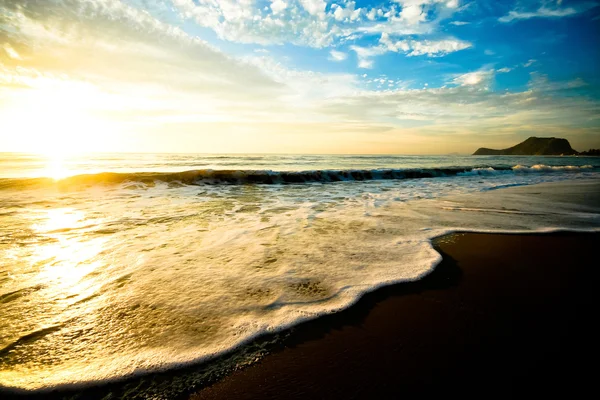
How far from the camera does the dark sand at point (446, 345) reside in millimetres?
1842

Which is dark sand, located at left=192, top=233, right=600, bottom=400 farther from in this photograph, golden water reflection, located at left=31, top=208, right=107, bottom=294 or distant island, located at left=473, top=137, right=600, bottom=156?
distant island, located at left=473, top=137, right=600, bottom=156

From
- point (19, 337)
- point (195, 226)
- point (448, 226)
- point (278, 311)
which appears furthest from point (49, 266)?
point (448, 226)

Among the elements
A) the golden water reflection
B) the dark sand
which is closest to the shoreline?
the dark sand

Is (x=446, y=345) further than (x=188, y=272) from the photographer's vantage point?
No

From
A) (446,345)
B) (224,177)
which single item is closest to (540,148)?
(224,177)

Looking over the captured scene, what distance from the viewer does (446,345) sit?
7.34 feet

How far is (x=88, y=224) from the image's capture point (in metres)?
5.96

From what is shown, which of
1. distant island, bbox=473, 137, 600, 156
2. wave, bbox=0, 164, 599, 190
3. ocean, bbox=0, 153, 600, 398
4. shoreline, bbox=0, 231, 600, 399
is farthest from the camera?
distant island, bbox=473, 137, 600, 156

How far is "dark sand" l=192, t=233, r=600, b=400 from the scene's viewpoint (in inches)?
72.5

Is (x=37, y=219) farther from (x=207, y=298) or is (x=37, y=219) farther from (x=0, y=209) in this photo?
(x=207, y=298)

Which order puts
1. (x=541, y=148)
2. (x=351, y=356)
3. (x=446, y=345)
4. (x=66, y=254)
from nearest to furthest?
(x=351, y=356) < (x=446, y=345) < (x=66, y=254) < (x=541, y=148)

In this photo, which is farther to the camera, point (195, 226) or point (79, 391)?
point (195, 226)

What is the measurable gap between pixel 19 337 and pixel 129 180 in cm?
1301

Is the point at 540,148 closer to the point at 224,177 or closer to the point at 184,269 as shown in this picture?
the point at 224,177
